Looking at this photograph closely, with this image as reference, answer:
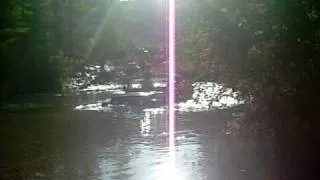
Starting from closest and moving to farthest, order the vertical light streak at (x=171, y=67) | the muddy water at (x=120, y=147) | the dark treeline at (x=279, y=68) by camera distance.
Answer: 1. the dark treeline at (x=279, y=68)
2. the muddy water at (x=120, y=147)
3. the vertical light streak at (x=171, y=67)

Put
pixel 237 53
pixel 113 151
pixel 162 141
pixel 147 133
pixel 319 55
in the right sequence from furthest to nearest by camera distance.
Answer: pixel 147 133 → pixel 162 141 → pixel 113 151 → pixel 237 53 → pixel 319 55

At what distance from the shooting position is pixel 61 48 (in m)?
35.3

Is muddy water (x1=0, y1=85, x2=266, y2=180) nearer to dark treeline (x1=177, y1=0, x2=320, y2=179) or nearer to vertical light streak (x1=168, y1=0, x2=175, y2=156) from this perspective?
vertical light streak (x1=168, y1=0, x2=175, y2=156)

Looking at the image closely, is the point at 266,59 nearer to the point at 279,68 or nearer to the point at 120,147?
the point at 279,68

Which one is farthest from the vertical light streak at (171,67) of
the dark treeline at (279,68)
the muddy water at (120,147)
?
the dark treeline at (279,68)

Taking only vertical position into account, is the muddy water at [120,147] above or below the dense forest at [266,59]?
below

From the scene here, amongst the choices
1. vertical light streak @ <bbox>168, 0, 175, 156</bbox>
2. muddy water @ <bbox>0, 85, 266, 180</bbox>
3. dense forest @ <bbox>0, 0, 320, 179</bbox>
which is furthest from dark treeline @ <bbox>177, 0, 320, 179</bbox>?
vertical light streak @ <bbox>168, 0, 175, 156</bbox>

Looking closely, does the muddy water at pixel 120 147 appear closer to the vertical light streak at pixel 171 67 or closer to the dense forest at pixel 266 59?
the vertical light streak at pixel 171 67

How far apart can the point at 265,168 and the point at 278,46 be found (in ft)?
5.60

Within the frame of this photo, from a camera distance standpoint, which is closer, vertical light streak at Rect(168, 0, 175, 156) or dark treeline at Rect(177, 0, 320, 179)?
dark treeline at Rect(177, 0, 320, 179)

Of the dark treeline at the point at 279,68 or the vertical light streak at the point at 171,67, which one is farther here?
the vertical light streak at the point at 171,67

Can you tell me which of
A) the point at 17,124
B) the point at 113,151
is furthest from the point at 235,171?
the point at 17,124

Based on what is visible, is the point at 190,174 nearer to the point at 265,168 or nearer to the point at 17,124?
the point at 265,168

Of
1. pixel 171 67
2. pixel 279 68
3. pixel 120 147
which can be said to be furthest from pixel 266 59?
pixel 120 147
